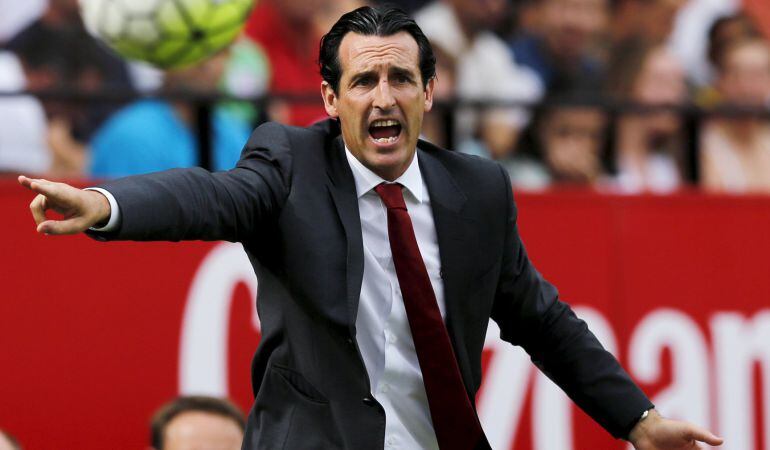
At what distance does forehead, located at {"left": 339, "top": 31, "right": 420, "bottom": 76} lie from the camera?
151 inches

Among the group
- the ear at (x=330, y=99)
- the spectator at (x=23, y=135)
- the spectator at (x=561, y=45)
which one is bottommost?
the ear at (x=330, y=99)

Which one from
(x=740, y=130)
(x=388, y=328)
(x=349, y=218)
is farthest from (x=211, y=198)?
(x=740, y=130)

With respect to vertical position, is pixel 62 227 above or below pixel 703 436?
above

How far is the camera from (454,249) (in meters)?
3.95

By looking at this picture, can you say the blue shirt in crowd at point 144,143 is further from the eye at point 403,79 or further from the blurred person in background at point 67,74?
the eye at point 403,79

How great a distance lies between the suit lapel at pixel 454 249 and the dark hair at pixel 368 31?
1.04ft

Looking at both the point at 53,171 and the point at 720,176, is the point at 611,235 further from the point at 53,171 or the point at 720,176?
the point at 53,171

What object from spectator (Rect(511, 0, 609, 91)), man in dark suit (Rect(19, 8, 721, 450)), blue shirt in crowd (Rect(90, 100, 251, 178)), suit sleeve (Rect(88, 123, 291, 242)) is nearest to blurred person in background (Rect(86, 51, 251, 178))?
blue shirt in crowd (Rect(90, 100, 251, 178))

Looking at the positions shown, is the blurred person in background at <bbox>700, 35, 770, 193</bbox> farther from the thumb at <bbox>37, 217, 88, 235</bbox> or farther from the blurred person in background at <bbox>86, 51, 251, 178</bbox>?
the thumb at <bbox>37, 217, 88, 235</bbox>

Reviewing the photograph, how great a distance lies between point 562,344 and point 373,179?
766mm

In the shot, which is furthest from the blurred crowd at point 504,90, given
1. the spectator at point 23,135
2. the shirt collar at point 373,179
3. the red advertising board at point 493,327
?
the shirt collar at point 373,179

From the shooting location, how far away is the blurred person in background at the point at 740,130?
26.4 feet

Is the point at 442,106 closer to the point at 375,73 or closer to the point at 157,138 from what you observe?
the point at 157,138

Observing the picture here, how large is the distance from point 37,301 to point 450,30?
2745 millimetres
